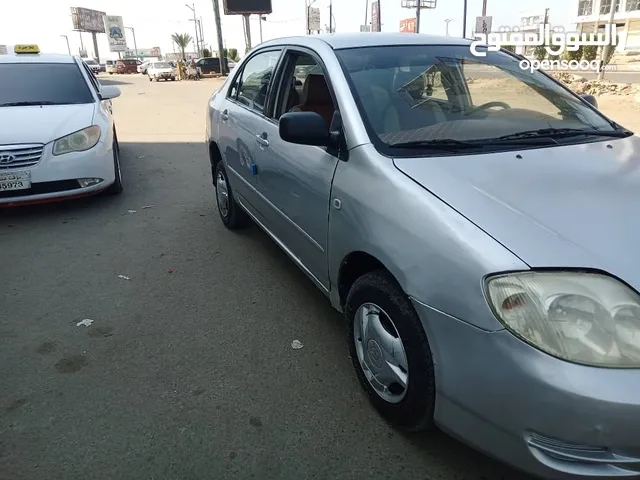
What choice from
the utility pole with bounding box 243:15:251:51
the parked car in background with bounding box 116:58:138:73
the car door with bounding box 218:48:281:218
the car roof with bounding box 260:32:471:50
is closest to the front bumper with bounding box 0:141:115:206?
the car door with bounding box 218:48:281:218

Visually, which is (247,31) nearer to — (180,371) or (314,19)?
(314,19)

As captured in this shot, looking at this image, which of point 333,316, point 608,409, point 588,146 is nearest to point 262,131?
point 333,316

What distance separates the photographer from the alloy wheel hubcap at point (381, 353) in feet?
6.97

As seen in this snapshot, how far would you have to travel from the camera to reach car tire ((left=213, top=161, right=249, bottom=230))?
184 inches

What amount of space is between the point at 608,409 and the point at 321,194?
1.57 m

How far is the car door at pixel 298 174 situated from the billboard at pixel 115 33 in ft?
315

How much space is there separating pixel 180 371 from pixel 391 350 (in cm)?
122

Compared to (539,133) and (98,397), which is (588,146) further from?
(98,397)

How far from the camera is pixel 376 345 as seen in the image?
2.27 m

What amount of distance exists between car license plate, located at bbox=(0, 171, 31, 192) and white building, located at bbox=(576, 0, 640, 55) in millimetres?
58616

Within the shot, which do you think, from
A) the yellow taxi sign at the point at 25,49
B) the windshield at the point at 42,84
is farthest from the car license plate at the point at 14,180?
the yellow taxi sign at the point at 25,49

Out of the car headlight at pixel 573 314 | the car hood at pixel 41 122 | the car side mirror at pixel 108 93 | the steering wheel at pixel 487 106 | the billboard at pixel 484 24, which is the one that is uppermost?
the billboard at pixel 484 24

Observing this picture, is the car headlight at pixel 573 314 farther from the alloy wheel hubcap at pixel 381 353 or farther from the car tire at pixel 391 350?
the alloy wheel hubcap at pixel 381 353

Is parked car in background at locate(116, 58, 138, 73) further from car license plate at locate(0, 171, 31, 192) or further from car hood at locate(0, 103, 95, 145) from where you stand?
car license plate at locate(0, 171, 31, 192)
